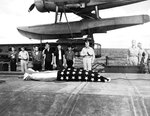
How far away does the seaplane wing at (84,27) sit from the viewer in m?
19.6

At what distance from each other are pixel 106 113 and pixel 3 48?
1599 cm

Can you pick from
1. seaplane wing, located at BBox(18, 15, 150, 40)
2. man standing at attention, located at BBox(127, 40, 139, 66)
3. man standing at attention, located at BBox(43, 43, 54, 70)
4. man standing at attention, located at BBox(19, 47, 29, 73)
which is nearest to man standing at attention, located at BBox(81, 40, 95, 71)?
man standing at attention, located at BBox(43, 43, 54, 70)

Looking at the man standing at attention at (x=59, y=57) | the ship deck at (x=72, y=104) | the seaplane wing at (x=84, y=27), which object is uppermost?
the seaplane wing at (x=84, y=27)

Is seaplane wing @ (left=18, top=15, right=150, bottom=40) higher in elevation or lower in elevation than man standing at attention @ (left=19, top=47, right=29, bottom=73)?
higher

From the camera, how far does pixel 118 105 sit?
12.8ft

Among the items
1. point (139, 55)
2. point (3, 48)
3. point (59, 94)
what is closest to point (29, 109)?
point (59, 94)

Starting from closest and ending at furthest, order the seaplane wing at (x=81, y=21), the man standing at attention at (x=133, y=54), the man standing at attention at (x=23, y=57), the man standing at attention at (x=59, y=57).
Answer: the man standing at attention at (x=133, y=54), the man standing at attention at (x=59, y=57), the man standing at attention at (x=23, y=57), the seaplane wing at (x=81, y=21)

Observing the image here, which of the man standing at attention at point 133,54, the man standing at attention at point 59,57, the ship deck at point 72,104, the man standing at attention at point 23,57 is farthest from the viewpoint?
the man standing at attention at point 23,57

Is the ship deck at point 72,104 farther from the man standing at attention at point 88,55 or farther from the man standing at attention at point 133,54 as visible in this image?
the man standing at attention at point 133,54

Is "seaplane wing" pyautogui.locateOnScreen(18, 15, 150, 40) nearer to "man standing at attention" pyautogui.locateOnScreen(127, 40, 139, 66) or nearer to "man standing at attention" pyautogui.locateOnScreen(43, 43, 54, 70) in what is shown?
"man standing at attention" pyautogui.locateOnScreen(43, 43, 54, 70)

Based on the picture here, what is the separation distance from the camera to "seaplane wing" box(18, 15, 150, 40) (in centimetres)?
1956

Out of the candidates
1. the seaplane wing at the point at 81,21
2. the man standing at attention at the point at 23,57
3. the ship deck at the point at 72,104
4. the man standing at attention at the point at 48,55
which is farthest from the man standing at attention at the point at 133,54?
the seaplane wing at the point at 81,21

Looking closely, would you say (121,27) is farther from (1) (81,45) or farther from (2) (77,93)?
(2) (77,93)

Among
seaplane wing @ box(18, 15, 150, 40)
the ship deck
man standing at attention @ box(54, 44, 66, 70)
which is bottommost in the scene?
the ship deck
